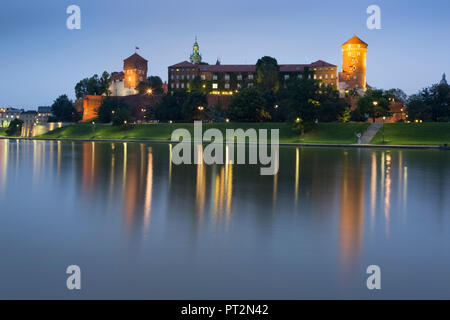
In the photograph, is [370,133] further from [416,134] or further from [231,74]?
[231,74]

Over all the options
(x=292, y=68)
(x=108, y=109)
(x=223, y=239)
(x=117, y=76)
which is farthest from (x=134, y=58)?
(x=223, y=239)

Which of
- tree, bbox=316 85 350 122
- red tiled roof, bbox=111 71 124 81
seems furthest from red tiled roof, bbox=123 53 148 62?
tree, bbox=316 85 350 122

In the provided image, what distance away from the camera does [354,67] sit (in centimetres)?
10981

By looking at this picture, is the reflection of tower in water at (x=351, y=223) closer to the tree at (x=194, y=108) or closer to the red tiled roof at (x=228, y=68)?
the tree at (x=194, y=108)

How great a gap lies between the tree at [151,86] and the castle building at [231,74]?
212 inches

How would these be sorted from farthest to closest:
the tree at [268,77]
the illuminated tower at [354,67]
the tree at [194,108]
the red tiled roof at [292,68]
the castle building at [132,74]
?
the castle building at [132,74]
the red tiled roof at [292,68]
the illuminated tower at [354,67]
the tree at [268,77]
the tree at [194,108]

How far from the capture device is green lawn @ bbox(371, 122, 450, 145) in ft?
169

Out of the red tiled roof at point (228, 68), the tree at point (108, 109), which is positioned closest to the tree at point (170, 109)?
the tree at point (108, 109)

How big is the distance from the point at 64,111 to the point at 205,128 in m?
58.4

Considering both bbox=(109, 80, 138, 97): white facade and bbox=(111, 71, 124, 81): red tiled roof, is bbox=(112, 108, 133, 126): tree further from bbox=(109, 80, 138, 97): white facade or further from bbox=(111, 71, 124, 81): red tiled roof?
bbox=(111, 71, 124, 81): red tiled roof

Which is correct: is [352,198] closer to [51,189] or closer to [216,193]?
[216,193]

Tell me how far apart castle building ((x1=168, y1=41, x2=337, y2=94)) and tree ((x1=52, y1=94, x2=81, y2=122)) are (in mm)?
24788

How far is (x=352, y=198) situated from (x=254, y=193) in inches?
115

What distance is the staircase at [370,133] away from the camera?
181ft
